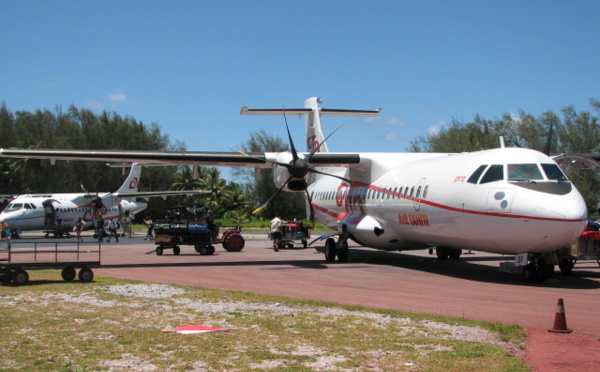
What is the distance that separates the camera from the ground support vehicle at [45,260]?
1217 cm

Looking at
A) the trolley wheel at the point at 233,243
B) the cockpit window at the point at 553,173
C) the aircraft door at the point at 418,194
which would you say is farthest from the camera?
the trolley wheel at the point at 233,243

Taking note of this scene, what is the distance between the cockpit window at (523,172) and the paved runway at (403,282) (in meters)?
2.26

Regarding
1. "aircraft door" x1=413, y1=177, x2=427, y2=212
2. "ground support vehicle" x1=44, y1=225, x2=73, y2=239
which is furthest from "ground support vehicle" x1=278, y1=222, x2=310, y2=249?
"ground support vehicle" x1=44, y1=225, x2=73, y2=239

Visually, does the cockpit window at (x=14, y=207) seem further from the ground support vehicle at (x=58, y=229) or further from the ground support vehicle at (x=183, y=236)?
the ground support vehicle at (x=183, y=236)

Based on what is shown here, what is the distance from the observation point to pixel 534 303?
33.1 ft

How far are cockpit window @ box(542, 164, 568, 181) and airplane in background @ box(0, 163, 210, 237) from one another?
28.5 m

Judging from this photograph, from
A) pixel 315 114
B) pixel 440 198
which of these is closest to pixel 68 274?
pixel 440 198

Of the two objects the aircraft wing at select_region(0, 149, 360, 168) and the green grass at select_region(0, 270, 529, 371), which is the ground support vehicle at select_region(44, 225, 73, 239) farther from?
the green grass at select_region(0, 270, 529, 371)

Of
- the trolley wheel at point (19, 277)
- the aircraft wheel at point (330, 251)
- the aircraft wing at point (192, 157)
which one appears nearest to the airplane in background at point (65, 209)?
the aircraft wing at point (192, 157)

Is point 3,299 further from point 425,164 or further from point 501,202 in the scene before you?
point 425,164

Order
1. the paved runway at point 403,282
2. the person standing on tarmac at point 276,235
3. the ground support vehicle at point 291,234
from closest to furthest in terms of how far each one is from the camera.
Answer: the paved runway at point 403,282 < the person standing on tarmac at point 276,235 < the ground support vehicle at point 291,234

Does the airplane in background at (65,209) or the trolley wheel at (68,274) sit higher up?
the airplane in background at (65,209)

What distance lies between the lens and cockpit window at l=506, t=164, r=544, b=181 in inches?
493

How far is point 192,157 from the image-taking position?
19.1 meters
